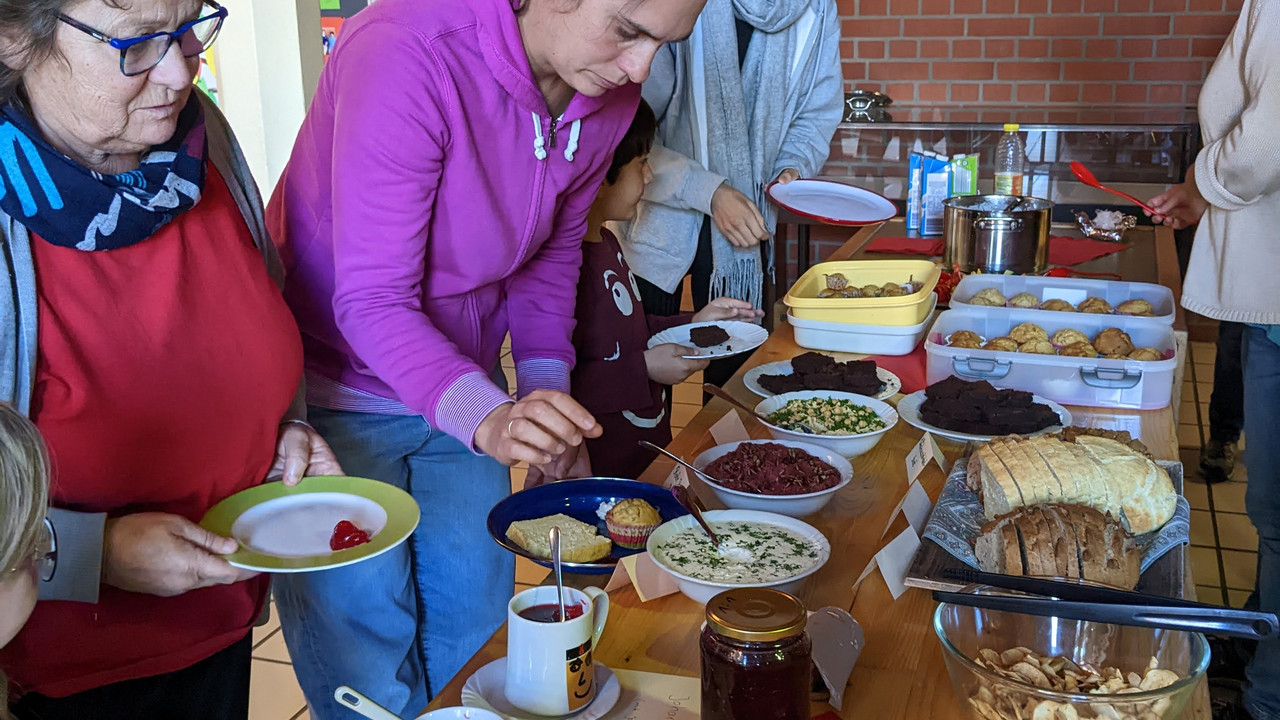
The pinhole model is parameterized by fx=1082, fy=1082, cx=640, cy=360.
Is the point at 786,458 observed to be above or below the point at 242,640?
above

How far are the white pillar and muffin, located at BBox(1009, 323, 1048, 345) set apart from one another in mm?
3334

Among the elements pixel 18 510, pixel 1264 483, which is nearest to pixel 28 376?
pixel 18 510

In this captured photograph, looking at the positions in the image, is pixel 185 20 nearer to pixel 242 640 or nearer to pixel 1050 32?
pixel 242 640

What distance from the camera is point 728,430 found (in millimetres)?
1644

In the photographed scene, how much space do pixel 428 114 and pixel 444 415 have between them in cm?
38

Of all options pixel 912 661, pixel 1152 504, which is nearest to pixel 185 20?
pixel 912 661

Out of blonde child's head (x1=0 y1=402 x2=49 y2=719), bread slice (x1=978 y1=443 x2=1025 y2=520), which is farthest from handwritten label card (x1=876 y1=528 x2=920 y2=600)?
blonde child's head (x1=0 y1=402 x2=49 y2=719)

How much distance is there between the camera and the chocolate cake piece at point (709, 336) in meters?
2.25

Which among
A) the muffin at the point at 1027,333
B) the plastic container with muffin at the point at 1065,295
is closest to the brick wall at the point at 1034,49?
the plastic container with muffin at the point at 1065,295

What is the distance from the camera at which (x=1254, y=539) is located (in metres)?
3.13

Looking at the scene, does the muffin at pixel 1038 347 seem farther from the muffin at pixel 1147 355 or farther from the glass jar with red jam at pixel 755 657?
the glass jar with red jam at pixel 755 657

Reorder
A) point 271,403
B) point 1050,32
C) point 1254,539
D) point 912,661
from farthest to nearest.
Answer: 1. point 1050,32
2. point 1254,539
3. point 271,403
4. point 912,661

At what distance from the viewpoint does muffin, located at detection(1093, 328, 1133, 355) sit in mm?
1868

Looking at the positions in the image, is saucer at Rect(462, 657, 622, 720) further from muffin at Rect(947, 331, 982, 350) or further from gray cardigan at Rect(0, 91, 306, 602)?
muffin at Rect(947, 331, 982, 350)
